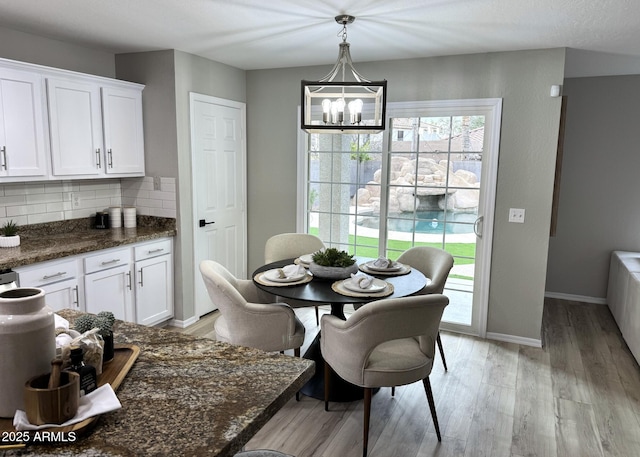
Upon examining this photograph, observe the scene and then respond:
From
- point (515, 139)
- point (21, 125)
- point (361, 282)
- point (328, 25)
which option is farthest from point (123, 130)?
point (515, 139)

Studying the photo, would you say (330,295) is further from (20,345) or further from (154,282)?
(154,282)

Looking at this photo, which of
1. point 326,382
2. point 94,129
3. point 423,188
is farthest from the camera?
point 423,188

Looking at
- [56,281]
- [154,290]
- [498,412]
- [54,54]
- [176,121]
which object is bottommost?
[498,412]

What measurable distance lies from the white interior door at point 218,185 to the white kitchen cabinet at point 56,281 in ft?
3.98

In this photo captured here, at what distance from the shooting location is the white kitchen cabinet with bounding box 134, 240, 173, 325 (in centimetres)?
386

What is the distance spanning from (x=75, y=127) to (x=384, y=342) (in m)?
2.82

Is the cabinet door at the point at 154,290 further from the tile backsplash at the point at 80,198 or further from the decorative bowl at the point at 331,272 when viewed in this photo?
the decorative bowl at the point at 331,272

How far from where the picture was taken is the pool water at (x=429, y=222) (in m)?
4.16

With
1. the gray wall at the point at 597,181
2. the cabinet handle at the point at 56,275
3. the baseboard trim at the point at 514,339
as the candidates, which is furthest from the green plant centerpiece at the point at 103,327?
the gray wall at the point at 597,181

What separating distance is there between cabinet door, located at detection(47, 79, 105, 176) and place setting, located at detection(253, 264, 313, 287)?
175cm

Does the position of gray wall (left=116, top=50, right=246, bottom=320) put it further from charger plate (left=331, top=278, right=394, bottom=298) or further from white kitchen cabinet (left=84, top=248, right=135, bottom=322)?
charger plate (left=331, top=278, right=394, bottom=298)

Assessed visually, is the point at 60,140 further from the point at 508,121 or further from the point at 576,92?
the point at 576,92

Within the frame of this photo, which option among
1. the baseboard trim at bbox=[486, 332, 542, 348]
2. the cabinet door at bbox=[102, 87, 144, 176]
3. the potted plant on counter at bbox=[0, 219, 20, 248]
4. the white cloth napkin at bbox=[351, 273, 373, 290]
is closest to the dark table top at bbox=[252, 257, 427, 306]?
the white cloth napkin at bbox=[351, 273, 373, 290]

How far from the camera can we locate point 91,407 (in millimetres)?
1103
